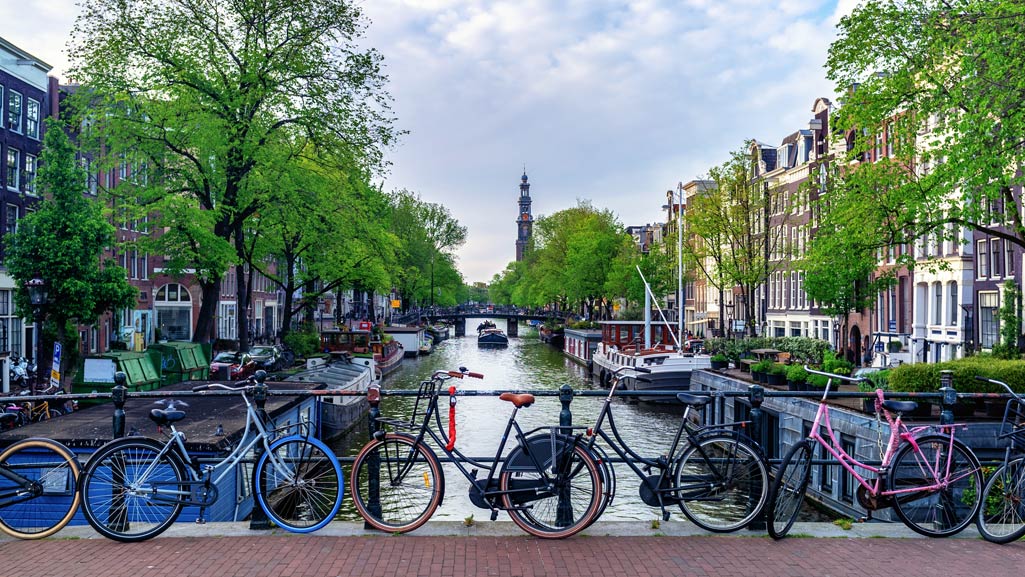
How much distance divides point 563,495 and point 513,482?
40 cm

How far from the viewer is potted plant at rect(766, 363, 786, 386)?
23855mm

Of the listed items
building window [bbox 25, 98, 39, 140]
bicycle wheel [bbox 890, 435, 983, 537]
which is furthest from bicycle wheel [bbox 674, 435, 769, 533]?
building window [bbox 25, 98, 39, 140]

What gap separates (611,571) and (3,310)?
35.7 m

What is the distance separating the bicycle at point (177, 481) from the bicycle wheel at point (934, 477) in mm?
4348

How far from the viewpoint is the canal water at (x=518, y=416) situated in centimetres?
1791

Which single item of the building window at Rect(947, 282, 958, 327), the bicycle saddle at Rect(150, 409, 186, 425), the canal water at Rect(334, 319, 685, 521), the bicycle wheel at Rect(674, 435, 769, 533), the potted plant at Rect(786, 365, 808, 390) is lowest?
the canal water at Rect(334, 319, 685, 521)

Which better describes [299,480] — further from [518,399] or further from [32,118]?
[32,118]

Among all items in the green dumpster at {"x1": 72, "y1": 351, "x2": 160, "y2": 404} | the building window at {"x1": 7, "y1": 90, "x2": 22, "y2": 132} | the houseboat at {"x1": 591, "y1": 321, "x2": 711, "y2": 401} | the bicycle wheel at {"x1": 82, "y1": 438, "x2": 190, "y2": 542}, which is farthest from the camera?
the houseboat at {"x1": 591, "y1": 321, "x2": 711, "y2": 401}

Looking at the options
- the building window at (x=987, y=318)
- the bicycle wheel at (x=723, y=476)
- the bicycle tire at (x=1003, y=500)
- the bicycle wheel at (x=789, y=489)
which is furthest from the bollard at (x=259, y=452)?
the building window at (x=987, y=318)

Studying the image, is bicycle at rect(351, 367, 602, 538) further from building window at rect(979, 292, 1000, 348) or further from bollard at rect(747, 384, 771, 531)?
building window at rect(979, 292, 1000, 348)

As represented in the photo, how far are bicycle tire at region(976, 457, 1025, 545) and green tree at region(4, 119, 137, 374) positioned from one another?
85.5 feet

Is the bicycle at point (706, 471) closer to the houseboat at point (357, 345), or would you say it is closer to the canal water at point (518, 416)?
the canal water at point (518, 416)

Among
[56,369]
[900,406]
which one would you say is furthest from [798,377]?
[56,369]

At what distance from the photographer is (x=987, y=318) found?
1335 inches
